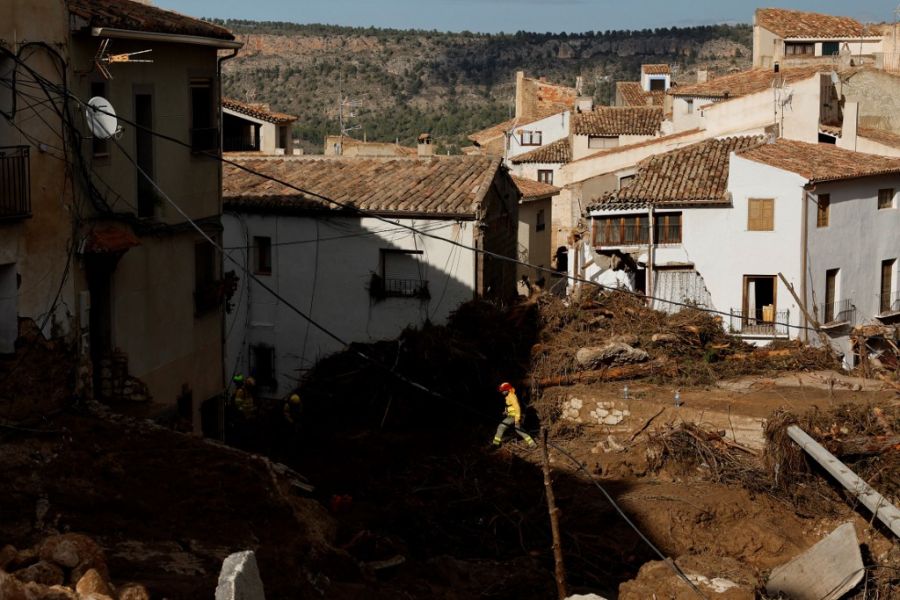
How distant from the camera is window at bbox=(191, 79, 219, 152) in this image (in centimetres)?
2150

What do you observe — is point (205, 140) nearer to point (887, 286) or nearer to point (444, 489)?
point (444, 489)

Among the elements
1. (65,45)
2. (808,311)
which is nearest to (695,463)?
(808,311)

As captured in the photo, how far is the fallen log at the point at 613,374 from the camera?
2759 centimetres

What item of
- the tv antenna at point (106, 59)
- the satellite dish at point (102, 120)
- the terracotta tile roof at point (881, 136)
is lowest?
the terracotta tile roof at point (881, 136)

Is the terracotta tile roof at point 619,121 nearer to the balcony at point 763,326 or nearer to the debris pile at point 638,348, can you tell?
the balcony at point 763,326

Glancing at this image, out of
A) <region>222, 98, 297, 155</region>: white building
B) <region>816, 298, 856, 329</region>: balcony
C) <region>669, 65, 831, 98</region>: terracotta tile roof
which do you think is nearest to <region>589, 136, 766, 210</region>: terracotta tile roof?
<region>816, 298, 856, 329</region>: balcony

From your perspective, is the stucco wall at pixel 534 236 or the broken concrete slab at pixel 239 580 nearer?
the broken concrete slab at pixel 239 580

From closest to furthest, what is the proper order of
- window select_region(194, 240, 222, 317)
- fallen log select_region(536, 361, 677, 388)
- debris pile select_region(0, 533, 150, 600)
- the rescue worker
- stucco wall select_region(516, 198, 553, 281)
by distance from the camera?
debris pile select_region(0, 533, 150, 600) → window select_region(194, 240, 222, 317) → the rescue worker → fallen log select_region(536, 361, 677, 388) → stucco wall select_region(516, 198, 553, 281)

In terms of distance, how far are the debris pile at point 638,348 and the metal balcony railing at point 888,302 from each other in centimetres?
781

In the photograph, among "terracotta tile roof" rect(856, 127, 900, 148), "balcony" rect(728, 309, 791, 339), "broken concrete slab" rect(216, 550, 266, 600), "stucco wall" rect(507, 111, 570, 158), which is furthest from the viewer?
"stucco wall" rect(507, 111, 570, 158)

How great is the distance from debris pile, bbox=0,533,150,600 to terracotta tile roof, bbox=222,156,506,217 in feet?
62.2

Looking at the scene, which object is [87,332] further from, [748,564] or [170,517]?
[748,564]

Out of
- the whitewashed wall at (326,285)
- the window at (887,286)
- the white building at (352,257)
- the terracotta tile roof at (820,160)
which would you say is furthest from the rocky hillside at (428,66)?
the whitewashed wall at (326,285)

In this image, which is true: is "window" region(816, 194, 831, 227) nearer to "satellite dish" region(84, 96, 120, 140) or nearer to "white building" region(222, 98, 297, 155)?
"white building" region(222, 98, 297, 155)
